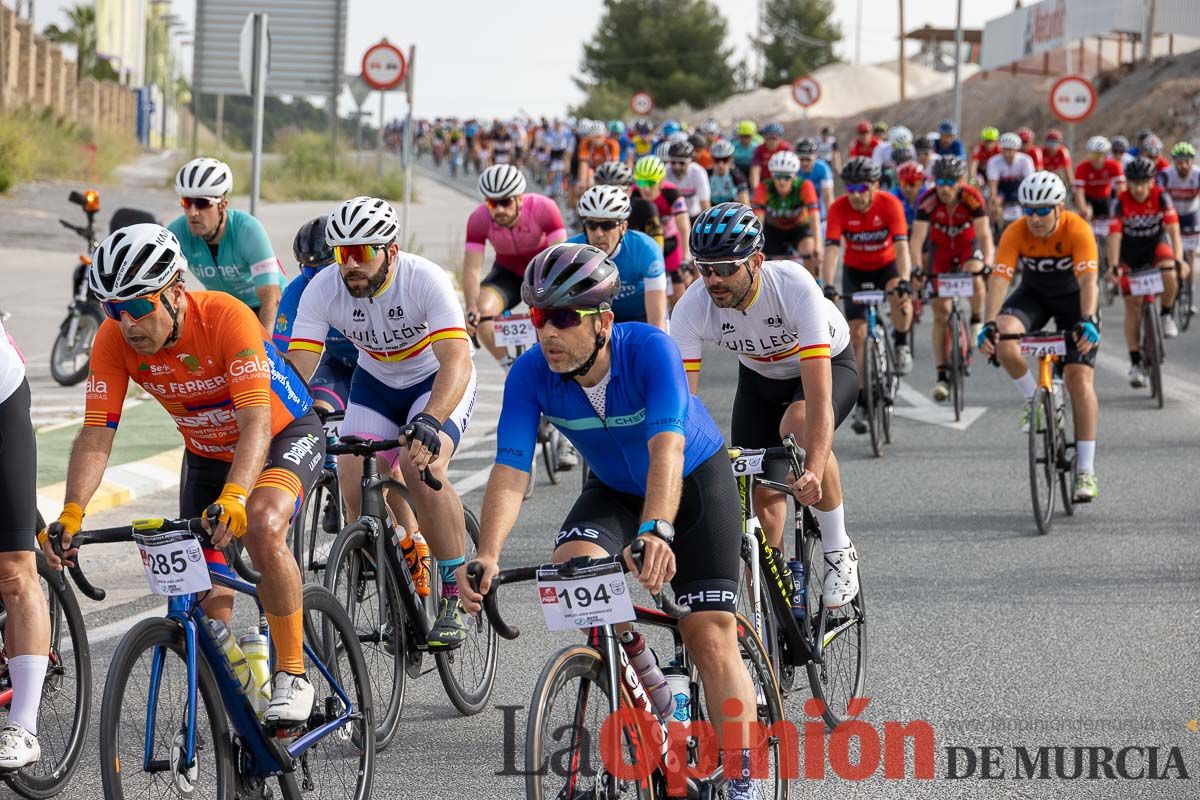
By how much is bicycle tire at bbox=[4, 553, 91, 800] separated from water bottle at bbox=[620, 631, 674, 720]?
7.14 ft

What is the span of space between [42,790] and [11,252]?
20.4m

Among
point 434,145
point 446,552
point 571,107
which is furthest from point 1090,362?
point 571,107

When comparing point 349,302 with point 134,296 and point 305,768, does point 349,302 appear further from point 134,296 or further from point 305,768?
point 305,768

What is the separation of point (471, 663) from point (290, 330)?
2.37 metres

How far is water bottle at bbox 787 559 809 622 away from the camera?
5906mm

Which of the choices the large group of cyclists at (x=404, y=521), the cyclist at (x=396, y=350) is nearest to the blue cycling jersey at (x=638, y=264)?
the large group of cyclists at (x=404, y=521)

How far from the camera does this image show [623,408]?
4.71 metres

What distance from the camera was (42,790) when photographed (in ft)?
17.7

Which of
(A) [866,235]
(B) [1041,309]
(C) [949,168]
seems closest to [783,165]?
(C) [949,168]

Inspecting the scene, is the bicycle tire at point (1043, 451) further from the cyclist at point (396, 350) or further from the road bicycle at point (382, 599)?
the road bicycle at point (382, 599)

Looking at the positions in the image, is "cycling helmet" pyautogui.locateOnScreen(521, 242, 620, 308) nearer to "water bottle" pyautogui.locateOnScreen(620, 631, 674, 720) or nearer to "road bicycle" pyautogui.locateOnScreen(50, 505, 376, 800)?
"water bottle" pyautogui.locateOnScreen(620, 631, 674, 720)

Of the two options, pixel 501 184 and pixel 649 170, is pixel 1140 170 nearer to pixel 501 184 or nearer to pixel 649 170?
pixel 649 170

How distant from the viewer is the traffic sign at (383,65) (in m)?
21.2

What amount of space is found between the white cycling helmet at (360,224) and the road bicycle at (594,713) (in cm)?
236
